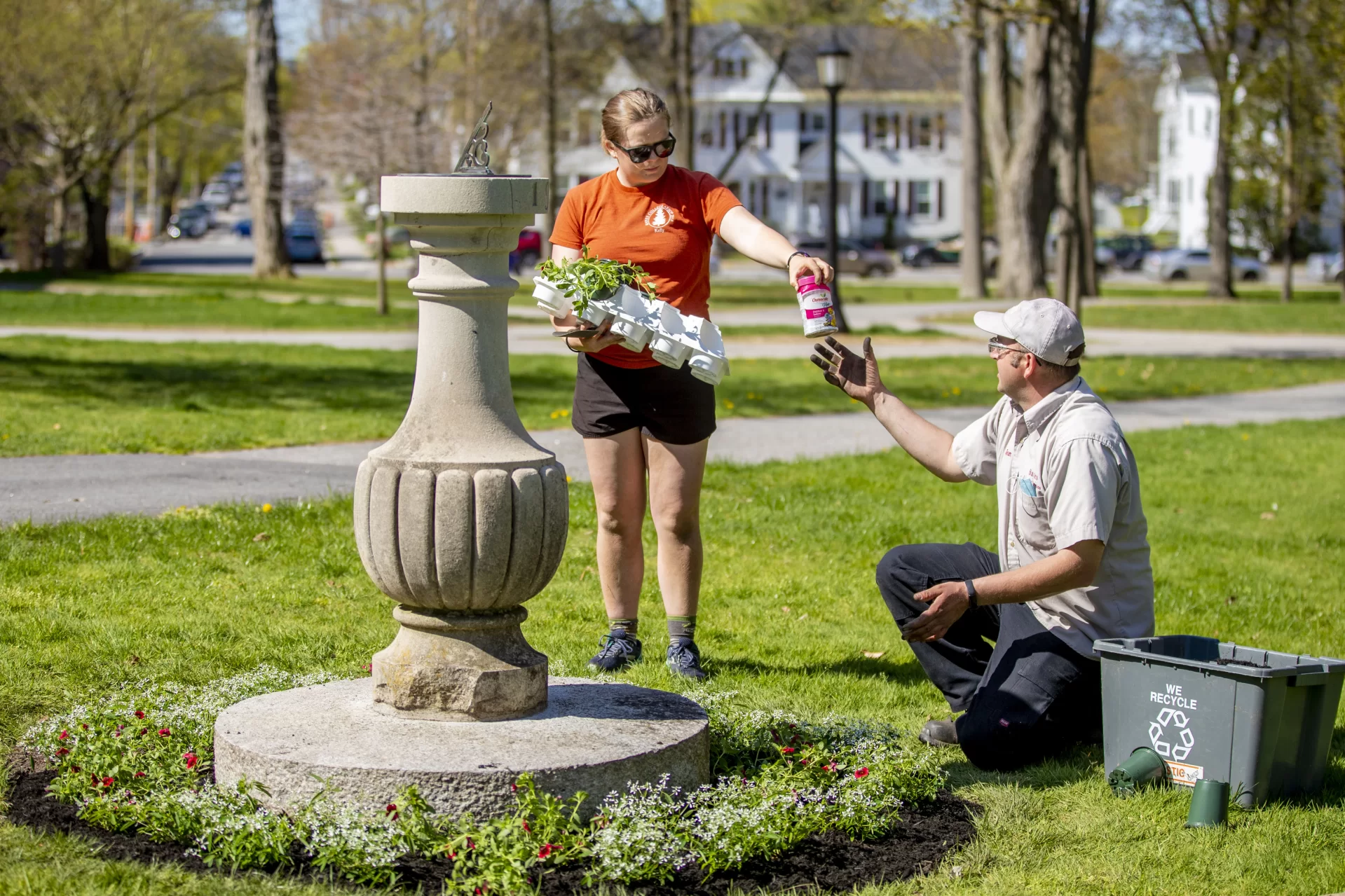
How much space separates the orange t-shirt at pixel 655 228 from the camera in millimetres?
4859

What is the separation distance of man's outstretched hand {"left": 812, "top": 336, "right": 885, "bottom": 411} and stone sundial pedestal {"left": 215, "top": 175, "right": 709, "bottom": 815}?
1.14 metres

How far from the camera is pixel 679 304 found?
489cm

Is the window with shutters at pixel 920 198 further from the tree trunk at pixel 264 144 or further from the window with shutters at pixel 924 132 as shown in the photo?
the tree trunk at pixel 264 144

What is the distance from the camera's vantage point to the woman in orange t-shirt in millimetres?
4734

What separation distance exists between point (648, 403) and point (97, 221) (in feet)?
115

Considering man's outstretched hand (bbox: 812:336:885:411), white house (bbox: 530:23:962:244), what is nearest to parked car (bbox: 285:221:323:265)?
white house (bbox: 530:23:962:244)

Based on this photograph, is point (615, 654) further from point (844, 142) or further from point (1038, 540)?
point (844, 142)

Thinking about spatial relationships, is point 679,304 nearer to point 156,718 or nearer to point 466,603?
point 466,603

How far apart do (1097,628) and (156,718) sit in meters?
2.81

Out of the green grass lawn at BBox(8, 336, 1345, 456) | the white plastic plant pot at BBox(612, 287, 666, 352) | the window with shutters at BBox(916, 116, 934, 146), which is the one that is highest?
the window with shutters at BBox(916, 116, 934, 146)

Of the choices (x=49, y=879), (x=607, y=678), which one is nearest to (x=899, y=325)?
(x=607, y=678)

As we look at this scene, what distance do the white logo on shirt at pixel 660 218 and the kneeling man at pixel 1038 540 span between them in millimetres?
668

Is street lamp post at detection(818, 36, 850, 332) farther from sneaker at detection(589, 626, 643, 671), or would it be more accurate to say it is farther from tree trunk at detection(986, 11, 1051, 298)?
sneaker at detection(589, 626, 643, 671)

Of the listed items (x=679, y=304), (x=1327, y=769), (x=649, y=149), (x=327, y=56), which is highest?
(x=327, y=56)
